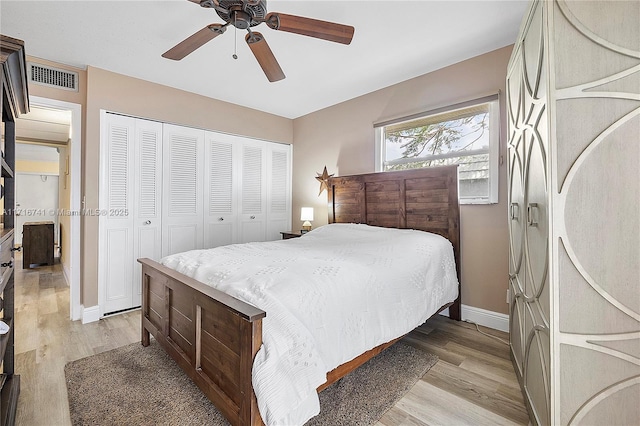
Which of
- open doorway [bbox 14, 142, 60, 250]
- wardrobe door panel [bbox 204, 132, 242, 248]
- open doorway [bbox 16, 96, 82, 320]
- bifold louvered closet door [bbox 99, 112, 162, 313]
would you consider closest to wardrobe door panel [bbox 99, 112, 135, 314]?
bifold louvered closet door [bbox 99, 112, 162, 313]

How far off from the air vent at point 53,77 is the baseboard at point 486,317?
4582 millimetres

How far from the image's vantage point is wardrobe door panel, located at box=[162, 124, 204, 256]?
362 cm

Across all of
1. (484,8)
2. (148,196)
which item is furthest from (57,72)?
(484,8)

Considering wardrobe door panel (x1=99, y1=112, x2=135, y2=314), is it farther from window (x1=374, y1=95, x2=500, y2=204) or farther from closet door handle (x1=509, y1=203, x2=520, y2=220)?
closet door handle (x1=509, y1=203, x2=520, y2=220)

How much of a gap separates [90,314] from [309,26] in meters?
3.38

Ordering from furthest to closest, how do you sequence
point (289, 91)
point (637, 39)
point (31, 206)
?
point (31, 206), point (289, 91), point (637, 39)

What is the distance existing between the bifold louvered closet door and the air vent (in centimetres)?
41

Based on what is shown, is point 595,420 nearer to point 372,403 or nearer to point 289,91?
point 372,403

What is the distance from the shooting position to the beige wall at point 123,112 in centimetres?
308

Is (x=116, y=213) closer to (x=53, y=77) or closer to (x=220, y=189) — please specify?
(x=220, y=189)

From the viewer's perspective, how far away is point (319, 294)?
152cm

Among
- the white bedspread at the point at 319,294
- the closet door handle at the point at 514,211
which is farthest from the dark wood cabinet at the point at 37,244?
the closet door handle at the point at 514,211

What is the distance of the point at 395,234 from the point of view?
2.83 m

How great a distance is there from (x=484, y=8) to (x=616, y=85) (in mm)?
1466
